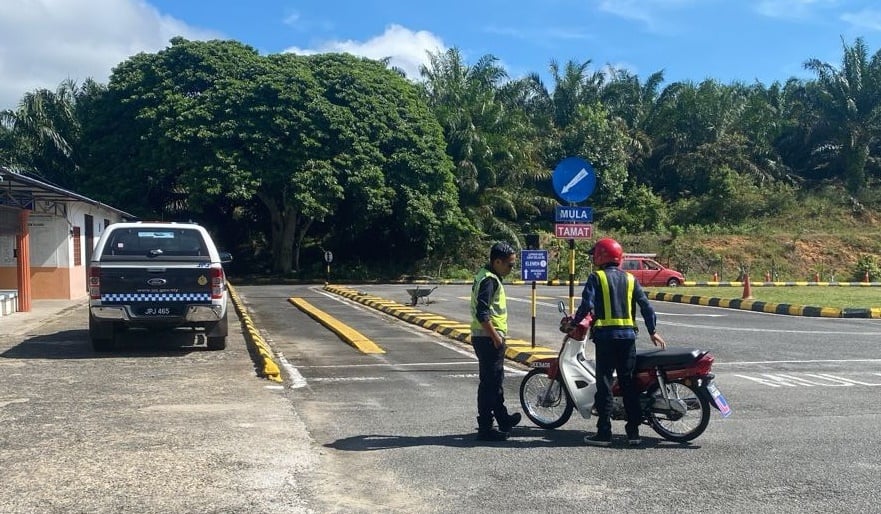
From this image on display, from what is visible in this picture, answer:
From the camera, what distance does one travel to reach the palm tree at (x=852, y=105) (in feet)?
144

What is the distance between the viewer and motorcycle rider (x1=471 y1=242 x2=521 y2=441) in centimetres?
676

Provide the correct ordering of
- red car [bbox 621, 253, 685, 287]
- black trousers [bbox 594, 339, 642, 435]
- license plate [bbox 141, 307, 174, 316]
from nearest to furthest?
black trousers [bbox 594, 339, 642, 435]
license plate [bbox 141, 307, 174, 316]
red car [bbox 621, 253, 685, 287]

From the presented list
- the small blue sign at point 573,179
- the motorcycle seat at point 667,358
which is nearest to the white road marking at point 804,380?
the small blue sign at point 573,179

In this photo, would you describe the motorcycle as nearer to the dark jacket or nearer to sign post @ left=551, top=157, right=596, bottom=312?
the dark jacket

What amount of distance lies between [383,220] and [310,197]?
25.0 ft

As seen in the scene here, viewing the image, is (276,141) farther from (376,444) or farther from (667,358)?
(667,358)

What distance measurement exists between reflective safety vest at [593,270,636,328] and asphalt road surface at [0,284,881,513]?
3.27 feet

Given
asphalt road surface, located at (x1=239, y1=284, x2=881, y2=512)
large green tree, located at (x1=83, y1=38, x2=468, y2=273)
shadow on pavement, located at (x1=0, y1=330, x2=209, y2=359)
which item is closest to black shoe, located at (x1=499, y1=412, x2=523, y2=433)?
asphalt road surface, located at (x1=239, y1=284, x2=881, y2=512)

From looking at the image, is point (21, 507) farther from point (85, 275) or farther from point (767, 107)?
point (767, 107)

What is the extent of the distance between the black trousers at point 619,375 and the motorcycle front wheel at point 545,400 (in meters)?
0.55

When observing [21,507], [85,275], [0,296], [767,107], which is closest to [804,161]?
[767,107]

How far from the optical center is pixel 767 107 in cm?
5059

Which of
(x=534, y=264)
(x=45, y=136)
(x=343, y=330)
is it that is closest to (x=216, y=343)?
(x=343, y=330)

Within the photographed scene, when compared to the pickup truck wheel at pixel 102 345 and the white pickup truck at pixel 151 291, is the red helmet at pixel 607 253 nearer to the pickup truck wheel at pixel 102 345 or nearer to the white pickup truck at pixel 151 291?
the white pickup truck at pixel 151 291
